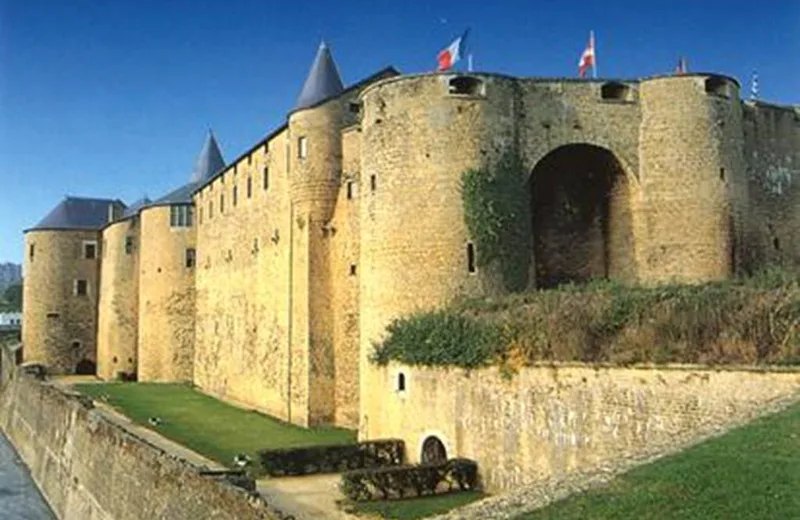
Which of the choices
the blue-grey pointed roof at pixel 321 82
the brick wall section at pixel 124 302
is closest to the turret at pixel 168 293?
the brick wall section at pixel 124 302

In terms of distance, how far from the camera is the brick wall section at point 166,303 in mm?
45531

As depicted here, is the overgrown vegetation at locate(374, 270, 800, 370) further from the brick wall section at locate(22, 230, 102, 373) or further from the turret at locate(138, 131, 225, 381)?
the brick wall section at locate(22, 230, 102, 373)

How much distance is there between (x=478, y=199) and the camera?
21.7 metres

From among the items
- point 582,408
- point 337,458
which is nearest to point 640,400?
point 582,408

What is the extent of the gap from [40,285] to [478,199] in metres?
38.4

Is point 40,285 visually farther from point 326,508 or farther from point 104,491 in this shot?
point 326,508

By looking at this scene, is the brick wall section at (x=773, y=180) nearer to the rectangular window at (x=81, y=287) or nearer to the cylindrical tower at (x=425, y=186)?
the cylindrical tower at (x=425, y=186)

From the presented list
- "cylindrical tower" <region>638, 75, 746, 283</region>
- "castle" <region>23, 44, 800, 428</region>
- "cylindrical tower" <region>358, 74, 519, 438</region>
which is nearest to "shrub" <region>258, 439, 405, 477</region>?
"cylindrical tower" <region>358, 74, 519, 438</region>

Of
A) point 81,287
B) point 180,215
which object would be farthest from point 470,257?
point 81,287

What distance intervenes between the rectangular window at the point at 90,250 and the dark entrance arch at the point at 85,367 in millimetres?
6021

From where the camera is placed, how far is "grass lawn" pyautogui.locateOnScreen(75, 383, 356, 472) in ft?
78.6

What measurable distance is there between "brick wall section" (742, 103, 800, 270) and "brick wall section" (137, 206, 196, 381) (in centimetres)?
2827

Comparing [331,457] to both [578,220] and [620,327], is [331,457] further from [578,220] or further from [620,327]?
[578,220]

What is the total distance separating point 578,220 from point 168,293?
26338 millimetres
